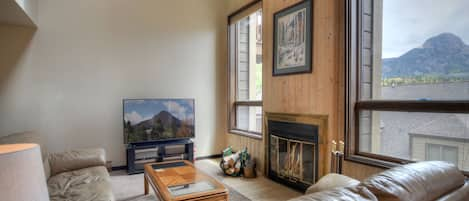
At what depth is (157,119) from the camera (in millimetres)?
4156

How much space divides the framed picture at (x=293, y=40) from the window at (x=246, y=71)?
77 cm

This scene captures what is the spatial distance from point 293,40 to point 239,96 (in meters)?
1.81

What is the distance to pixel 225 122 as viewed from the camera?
5.13 m

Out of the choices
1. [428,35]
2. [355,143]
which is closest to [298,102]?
[355,143]

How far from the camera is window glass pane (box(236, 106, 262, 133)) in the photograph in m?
4.40

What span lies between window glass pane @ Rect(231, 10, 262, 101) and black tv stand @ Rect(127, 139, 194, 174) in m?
1.32

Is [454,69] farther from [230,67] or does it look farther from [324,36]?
[230,67]

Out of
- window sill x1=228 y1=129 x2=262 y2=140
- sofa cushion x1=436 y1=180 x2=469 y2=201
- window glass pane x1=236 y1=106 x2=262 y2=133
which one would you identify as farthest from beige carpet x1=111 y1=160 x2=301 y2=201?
sofa cushion x1=436 y1=180 x2=469 y2=201

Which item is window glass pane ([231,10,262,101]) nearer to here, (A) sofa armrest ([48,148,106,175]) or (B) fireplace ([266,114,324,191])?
(B) fireplace ([266,114,324,191])

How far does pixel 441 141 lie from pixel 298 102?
145 centimetres

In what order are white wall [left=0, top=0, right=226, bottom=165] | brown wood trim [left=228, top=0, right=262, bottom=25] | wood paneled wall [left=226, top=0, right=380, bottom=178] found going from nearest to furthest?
wood paneled wall [left=226, top=0, right=380, bottom=178] < white wall [left=0, top=0, right=226, bottom=165] < brown wood trim [left=228, top=0, right=262, bottom=25]

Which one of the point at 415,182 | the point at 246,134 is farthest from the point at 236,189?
the point at 415,182

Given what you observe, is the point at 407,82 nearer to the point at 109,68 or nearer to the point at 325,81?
the point at 325,81

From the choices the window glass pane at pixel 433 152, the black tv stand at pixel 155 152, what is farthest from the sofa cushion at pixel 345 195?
the black tv stand at pixel 155 152
